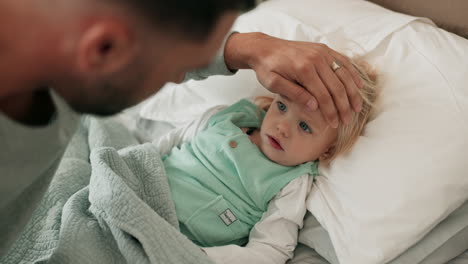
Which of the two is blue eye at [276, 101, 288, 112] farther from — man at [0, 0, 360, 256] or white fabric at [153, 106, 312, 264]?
man at [0, 0, 360, 256]

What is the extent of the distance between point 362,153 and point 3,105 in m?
0.71

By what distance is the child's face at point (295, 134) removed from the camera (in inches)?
42.9

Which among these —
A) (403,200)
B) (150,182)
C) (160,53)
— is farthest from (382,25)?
(160,53)

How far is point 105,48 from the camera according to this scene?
51 cm

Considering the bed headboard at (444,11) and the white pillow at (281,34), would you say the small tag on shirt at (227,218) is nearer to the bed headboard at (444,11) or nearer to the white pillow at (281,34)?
the white pillow at (281,34)

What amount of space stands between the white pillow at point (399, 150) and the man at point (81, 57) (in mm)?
551

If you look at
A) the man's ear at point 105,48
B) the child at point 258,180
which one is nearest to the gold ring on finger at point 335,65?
the child at point 258,180

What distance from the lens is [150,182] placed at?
110cm

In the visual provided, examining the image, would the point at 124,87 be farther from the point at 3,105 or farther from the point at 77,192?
the point at 77,192

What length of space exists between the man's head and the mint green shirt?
0.59m

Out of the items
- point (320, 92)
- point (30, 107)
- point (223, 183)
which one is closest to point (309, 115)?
point (320, 92)

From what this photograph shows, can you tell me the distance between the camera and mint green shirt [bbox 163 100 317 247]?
1.11 meters

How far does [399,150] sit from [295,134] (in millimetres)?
232

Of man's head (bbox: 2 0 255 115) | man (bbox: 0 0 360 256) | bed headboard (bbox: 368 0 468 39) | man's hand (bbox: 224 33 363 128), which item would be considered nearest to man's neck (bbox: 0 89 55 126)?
man (bbox: 0 0 360 256)
